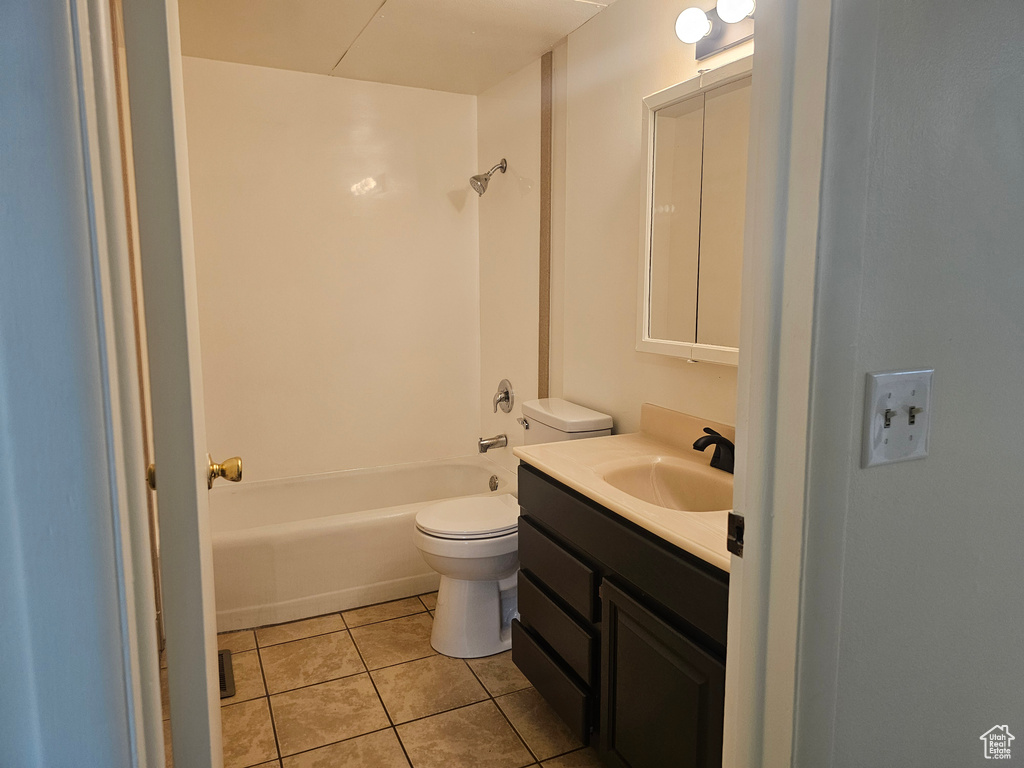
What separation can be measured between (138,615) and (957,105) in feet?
3.55

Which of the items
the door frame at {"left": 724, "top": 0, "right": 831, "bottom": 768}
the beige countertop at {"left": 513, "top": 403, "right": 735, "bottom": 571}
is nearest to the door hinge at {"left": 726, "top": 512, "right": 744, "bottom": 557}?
the door frame at {"left": 724, "top": 0, "right": 831, "bottom": 768}

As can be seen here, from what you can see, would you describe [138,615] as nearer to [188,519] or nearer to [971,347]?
[188,519]

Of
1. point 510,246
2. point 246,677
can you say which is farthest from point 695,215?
point 246,677

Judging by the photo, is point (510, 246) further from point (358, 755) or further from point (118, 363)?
point (118, 363)

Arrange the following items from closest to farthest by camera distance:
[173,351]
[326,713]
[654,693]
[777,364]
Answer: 1. [173,351]
2. [777,364]
3. [654,693]
4. [326,713]

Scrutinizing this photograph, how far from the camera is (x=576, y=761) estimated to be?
197 cm

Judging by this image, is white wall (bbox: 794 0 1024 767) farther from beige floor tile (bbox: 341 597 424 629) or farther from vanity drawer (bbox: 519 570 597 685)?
beige floor tile (bbox: 341 597 424 629)

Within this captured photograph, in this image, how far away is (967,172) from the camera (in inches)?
34.9

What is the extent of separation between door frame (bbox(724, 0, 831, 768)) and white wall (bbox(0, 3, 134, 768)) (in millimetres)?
713

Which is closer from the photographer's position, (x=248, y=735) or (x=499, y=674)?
(x=248, y=735)

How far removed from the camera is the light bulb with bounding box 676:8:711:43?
1.88 m

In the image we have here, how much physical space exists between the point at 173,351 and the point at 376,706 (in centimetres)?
182

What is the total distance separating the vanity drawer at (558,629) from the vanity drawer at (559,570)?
0.04 meters

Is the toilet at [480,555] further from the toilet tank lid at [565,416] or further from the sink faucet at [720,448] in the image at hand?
the sink faucet at [720,448]
